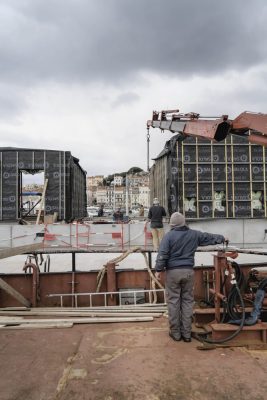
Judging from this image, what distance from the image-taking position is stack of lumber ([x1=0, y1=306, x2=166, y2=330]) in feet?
18.5

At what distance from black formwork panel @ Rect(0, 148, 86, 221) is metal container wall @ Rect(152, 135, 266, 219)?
678cm

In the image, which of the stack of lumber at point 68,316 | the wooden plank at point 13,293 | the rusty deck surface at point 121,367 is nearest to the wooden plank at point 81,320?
the stack of lumber at point 68,316

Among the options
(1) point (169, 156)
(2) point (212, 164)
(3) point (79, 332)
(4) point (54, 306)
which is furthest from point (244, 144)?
(3) point (79, 332)

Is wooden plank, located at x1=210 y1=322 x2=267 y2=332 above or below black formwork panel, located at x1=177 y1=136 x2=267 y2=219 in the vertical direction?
below

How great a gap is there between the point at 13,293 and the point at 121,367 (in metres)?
3.27

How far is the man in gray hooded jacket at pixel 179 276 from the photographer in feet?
16.3

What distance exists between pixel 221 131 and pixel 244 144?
1251 centimetres

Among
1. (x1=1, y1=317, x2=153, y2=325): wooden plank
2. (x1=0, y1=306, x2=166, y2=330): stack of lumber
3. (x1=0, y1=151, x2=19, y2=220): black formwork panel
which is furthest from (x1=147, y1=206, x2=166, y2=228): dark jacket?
(x1=0, y1=151, x2=19, y2=220): black formwork panel

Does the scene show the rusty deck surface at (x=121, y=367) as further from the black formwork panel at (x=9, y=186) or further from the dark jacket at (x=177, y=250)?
the black formwork panel at (x=9, y=186)

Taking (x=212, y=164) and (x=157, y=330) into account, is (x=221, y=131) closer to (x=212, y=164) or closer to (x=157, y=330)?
(x=157, y=330)

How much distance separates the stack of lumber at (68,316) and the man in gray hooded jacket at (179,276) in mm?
905

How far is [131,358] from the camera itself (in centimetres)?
432

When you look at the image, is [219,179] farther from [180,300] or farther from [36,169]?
[180,300]

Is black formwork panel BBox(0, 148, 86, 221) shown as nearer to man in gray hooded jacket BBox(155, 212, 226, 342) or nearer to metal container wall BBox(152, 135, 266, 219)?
metal container wall BBox(152, 135, 266, 219)
